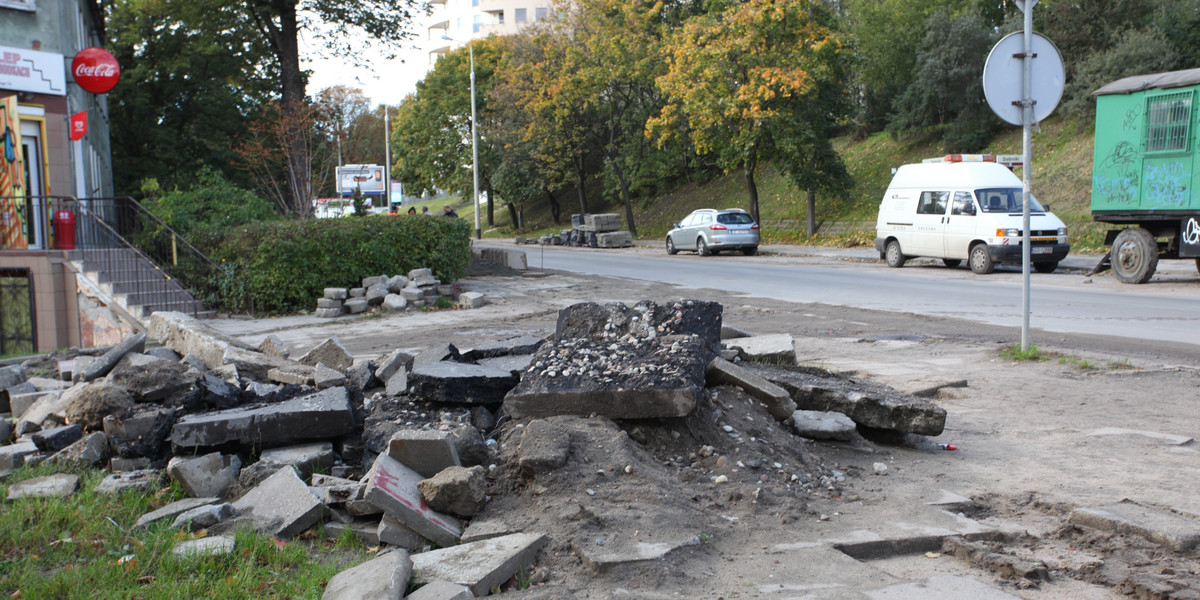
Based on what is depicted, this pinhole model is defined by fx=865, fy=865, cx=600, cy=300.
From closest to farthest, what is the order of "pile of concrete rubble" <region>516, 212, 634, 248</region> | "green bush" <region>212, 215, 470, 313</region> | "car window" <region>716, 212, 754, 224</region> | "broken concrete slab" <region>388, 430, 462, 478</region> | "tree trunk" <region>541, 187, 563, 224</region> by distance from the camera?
1. "broken concrete slab" <region>388, 430, 462, 478</region>
2. "green bush" <region>212, 215, 470, 313</region>
3. "car window" <region>716, 212, 754, 224</region>
4. "pile of concrete rubble" <region>516, 212, 634, 248</region>
5. "tree trunk" <region>541, 187, 563, 224</region>

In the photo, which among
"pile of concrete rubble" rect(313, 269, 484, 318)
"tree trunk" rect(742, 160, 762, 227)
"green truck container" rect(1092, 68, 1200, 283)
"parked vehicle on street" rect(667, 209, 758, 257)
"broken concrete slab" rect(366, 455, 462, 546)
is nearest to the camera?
"broken concrete slab" rect(366, 455, 462, 546)

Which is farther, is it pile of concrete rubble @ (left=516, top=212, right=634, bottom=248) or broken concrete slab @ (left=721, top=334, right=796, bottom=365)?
pile of concrete rubble @ (left=516, top=212, right=634, bottom=248)

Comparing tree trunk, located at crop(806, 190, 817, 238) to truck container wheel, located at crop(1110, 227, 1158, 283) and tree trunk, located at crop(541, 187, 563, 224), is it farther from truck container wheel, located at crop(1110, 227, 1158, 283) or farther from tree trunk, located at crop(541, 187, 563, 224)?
tree trunk, located at crop(541, 187, 563, 224)

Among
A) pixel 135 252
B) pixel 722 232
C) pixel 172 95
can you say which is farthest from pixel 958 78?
pixel 135 252

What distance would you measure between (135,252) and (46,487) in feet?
41.2

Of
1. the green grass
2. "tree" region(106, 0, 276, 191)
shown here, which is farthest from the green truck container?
"tree" region(106, 0, 276, 191)

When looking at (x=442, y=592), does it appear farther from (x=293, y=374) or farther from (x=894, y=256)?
(x=894, y=256)

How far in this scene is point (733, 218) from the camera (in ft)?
97.6

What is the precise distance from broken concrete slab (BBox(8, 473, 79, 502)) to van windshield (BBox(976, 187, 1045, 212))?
19327 mm

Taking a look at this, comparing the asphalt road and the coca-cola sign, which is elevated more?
the coca-cola sign

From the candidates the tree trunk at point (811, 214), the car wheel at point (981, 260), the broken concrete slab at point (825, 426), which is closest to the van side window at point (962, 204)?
the car wheel at point (981, 260)

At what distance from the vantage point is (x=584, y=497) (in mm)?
4422

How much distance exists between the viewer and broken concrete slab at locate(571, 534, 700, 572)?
3766mm

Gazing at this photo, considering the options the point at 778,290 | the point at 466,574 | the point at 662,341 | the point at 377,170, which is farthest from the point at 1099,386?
the point at 377,170
